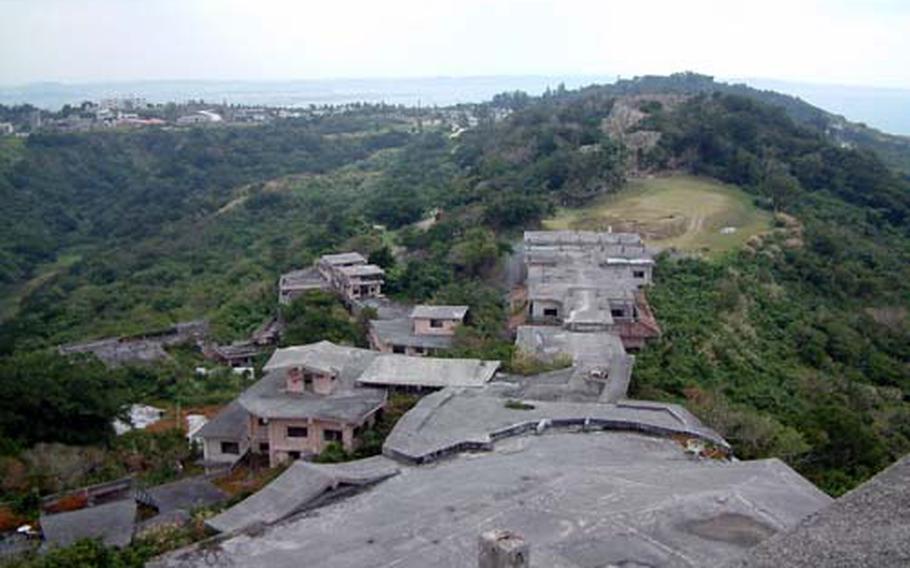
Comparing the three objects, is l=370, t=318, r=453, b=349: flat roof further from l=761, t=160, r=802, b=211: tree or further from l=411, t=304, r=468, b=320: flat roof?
l=761, t=160, r=802, b=211: tree

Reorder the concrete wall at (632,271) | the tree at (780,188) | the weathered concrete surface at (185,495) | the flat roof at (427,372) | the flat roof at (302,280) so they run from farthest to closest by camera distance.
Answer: the tree at (780,188)
the flat roof at (302,280)
the concrete wall at (632,271)
the flat roof at (427,372)
the weathered concrete surface at (185,495)

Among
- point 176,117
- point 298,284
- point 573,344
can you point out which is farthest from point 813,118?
point 573,344

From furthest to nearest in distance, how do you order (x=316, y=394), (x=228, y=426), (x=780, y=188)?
(x=780, y=188)
(x=228, y=426)
(x=316, y=394)

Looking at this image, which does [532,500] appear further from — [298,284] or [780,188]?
[780,188]

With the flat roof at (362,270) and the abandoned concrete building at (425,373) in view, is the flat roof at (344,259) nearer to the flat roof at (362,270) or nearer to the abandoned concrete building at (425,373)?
the flat roof at (362,270)

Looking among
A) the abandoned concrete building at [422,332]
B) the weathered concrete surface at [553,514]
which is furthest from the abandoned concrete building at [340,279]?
the weathered concrete surface at [553,514]

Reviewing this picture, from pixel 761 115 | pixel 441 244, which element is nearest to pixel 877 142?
pixel 761 115

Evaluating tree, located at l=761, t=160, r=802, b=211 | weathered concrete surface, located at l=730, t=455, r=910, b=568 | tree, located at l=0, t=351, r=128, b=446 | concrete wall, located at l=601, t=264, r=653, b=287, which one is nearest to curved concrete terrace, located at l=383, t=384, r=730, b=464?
weathered concrete surface, located at l=730, t=455, r=910, b=568
